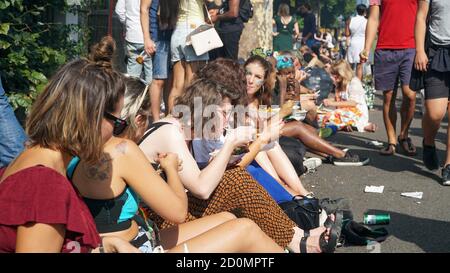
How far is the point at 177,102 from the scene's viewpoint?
4949mm

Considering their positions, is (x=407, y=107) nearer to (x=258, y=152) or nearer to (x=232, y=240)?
(x=258, y=152)

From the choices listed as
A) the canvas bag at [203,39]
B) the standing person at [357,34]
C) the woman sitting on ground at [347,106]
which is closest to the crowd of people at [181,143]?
the canvas bag at [203,39]

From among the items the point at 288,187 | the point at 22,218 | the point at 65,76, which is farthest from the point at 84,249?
the point at 288,187

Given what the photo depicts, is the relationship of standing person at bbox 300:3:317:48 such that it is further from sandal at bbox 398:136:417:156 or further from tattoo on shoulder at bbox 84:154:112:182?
tattoo on shoulder at bbox 84:154:112:182

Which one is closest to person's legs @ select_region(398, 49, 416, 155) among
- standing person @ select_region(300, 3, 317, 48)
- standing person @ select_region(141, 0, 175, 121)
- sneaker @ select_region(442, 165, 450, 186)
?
sneaker @ select_region(442, 165, 450, 186)

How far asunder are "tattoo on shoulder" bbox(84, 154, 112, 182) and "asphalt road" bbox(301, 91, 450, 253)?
2.18 meters

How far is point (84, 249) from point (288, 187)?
11.4 feet

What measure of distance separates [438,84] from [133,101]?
431 centimetres

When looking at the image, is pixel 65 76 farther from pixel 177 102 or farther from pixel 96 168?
pixel 177 102

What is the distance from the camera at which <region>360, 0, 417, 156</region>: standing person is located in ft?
28.5

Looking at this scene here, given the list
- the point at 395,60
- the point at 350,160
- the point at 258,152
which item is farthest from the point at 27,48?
the point at 395,60

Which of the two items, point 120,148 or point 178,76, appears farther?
point 178,76

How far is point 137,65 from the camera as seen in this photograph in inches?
341

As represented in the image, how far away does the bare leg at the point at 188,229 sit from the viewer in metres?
4.14
